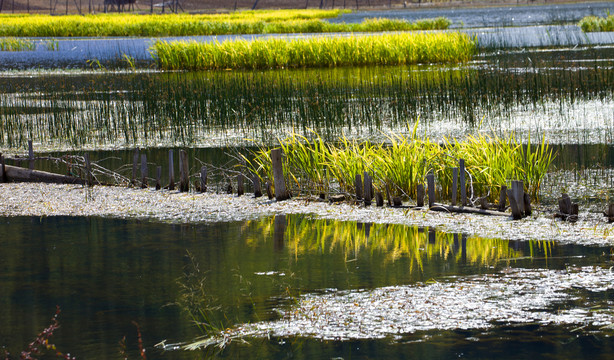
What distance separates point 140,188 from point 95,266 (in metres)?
3.24

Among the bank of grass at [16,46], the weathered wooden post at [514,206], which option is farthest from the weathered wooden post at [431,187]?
the bank of grass at [16,46]

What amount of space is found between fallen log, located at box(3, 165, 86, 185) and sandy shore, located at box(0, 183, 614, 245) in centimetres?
12

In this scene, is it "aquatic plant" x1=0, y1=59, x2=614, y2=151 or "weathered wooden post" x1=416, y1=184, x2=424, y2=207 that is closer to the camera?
"weathered wooden post" x1=416, y1=184, x2=424, y2=207

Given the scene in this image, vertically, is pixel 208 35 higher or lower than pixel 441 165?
higher

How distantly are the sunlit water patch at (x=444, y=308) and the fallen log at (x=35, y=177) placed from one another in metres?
5.44

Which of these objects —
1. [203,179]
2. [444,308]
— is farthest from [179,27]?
[444,308]

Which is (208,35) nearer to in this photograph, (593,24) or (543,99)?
(593,24)

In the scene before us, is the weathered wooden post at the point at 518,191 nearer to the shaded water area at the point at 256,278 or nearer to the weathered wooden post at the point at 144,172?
the shaded water area at the point at 256,278

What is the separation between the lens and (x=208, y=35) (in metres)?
41.7

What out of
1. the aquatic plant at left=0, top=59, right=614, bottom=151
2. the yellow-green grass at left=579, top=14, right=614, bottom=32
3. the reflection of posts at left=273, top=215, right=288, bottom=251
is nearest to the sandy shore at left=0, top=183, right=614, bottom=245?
the reflection of posts at left=273, top=215, right=288, bottom=251

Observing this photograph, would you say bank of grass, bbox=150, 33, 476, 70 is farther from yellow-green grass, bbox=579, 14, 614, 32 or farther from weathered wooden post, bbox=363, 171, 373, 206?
weathered wooden post, bbox=363, 171, 373, 206

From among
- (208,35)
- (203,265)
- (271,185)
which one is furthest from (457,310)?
(208,35)

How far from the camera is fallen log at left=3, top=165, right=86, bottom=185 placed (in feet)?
33.1

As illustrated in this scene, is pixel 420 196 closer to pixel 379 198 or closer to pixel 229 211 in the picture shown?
pixel 379 198
